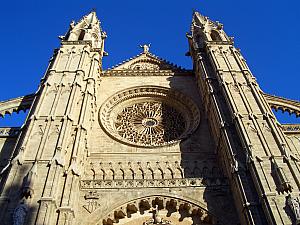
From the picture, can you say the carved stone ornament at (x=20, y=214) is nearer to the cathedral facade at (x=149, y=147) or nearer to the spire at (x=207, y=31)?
the cathedral facade at (x=149, y=147)

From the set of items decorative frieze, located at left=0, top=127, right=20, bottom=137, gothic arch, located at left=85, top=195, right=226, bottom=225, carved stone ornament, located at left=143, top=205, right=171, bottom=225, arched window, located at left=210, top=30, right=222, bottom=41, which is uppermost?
arched window, located at left=210, top=30, right=222, bottom=41

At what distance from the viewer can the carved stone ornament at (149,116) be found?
1678cm

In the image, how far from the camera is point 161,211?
1241 centimetres

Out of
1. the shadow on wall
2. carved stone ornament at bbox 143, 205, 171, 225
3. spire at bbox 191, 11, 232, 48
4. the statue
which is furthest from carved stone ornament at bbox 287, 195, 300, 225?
spire at bbox 191, 11, 232, 48

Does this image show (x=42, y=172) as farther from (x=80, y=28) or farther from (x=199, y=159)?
(x=80, y=28)

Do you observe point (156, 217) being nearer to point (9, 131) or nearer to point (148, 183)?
point (148, 183)

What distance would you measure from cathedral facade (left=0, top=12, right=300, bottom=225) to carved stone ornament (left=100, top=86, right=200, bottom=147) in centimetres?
5

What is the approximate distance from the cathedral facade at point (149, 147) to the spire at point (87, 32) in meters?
0.27

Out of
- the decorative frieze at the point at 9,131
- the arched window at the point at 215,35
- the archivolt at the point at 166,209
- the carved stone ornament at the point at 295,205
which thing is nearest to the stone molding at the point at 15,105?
the decorative frieze at the point at 9,131

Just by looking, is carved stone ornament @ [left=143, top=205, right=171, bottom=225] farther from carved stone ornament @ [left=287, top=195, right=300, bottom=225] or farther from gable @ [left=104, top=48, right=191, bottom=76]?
gable @ [left=104, top=48, right=191, bottom=76]

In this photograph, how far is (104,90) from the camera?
1897 cm

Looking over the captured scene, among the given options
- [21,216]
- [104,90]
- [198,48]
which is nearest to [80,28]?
[104,90]

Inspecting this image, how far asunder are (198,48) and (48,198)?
12507mm

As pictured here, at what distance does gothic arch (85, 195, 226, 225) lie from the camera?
12.0 metres
